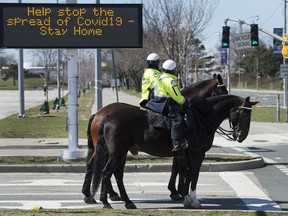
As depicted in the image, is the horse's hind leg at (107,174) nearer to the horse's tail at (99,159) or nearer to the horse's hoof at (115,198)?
the horse's tail at (99,159)

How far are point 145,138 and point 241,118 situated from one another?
5.65 feet

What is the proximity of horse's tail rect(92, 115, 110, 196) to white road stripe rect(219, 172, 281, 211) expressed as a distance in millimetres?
2568

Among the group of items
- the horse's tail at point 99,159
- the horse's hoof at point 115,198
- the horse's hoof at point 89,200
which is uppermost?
the horse's tail at point 99,159

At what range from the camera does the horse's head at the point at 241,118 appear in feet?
31.8

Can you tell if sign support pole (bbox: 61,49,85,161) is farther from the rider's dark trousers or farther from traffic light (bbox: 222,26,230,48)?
traffic light (bbox: 222,26,230,48)

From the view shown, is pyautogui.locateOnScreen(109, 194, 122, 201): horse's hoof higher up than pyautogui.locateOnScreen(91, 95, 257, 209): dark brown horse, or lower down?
lower down

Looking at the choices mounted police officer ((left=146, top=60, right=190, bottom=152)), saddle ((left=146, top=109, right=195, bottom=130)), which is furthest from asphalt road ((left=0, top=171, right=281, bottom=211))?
saddle ((left=146, top=109, right=195, bottom=130))

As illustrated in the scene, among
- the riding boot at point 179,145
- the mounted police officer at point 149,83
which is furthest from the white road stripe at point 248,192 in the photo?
the mounted police officer at point 149,83

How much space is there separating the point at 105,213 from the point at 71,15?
22.7 ft

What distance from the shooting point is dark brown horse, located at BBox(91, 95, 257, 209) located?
930 centimetres

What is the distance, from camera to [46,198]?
1035 centimetres

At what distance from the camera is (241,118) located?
31.9 feet

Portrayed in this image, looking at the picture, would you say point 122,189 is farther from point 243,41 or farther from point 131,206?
point 243,41

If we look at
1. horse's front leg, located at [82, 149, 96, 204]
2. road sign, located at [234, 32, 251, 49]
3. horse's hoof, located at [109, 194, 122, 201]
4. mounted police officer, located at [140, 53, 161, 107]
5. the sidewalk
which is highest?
road sign, located at [234, 32, 251, 49]
